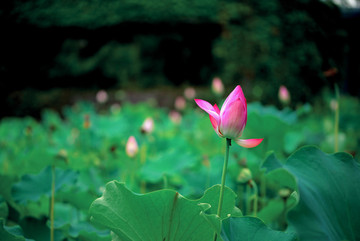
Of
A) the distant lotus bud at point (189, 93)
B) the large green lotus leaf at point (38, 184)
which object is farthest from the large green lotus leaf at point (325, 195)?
the distant lotus bud at point (189, 93)

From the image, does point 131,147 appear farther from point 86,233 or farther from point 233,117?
point 233,117

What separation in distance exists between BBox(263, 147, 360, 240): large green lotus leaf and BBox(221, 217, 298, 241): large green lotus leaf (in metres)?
0.07

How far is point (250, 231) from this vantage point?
52 centimetres

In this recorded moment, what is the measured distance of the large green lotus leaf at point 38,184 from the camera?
32.3 inches

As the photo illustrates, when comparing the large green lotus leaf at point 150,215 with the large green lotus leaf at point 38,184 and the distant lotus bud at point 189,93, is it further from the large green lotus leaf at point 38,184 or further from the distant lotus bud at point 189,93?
the distant lotus bud at point 189,93

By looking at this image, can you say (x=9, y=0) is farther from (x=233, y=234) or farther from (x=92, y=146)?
(x=92, y=146)

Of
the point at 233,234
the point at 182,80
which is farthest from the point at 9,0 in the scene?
the point at 182,80

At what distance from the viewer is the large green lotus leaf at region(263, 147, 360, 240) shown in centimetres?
46

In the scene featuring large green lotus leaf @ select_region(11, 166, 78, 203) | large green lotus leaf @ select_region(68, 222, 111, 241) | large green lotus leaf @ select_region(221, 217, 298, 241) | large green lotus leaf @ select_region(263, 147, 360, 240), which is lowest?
large green lotus leaf @ select_region(11, 166, 78, 203)

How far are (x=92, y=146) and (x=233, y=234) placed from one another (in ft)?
5.52

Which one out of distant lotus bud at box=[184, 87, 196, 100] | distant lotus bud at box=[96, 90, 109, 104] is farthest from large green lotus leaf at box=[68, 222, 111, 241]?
distant lotus bud at box=[184, 87, 196, 100]

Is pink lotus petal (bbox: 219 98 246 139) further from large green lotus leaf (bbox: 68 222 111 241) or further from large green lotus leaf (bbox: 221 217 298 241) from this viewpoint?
large green lotus leaf (bbox: 68 222 111 241)

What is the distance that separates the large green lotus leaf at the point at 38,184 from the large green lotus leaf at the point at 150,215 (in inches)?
13.6

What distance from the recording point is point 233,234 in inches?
20.4
